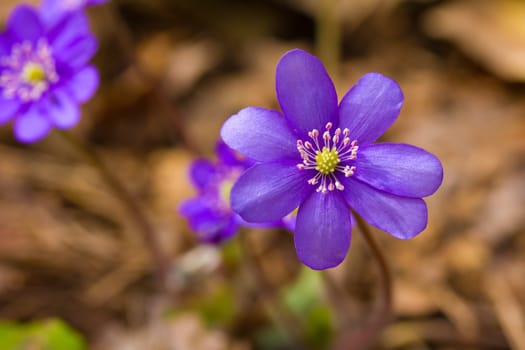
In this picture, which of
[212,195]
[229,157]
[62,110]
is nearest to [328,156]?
[229,157]

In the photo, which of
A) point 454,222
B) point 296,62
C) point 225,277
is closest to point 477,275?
point 454,222

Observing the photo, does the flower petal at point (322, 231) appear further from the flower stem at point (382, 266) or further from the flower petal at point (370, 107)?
the flower petal at point (370, 107)

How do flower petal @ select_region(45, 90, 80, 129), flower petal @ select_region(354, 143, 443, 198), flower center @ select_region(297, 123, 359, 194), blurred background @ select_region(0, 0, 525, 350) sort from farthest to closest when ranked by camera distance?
blurred background @ select_region(0, 0, 525, 350)
flower petal @ select_region(45, 90, 80, 129)
flower center @ select_region(297, 123, 359, 194)
flower petal @ select_region(354, 143, 443, 198)

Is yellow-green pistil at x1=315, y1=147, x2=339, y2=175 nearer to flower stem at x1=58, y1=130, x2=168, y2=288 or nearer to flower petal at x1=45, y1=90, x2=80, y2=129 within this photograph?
flower petal at x1=45, y1=90, x2=80, y2=129

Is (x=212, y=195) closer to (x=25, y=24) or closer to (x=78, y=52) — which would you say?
(x=78, y=52)

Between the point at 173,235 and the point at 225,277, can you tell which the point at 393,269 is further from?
the point at 173,235

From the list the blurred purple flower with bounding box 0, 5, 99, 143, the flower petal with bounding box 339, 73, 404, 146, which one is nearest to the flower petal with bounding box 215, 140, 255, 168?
the blurred purple flower with bounding box 0, 5, 99, 143

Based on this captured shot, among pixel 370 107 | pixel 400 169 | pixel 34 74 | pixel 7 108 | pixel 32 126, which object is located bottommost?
pixel 400 169
